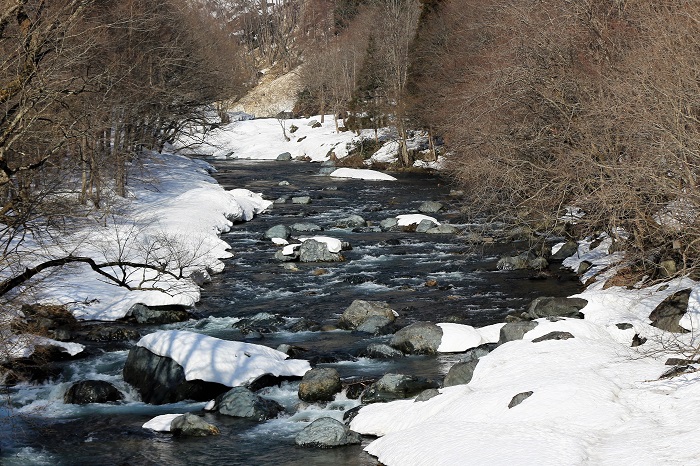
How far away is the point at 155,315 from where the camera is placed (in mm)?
18641

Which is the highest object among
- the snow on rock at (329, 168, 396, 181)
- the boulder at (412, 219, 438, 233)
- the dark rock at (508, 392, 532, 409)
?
the snow on rock at (329, 168, 396, 181)

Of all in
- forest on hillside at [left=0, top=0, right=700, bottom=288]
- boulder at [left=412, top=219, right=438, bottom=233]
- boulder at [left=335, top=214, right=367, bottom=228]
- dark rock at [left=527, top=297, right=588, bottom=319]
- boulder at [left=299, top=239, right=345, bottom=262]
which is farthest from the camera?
boulder at [left=335, top=214, right=367, bottom=228]

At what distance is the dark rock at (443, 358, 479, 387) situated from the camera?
13.5 m

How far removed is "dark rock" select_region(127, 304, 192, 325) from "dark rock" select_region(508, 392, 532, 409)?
9596mm

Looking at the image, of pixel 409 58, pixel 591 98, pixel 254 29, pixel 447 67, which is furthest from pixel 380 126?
pixel 254 29

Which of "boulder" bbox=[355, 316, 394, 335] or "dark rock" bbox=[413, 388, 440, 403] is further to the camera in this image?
"boulder" bbox=[355, 316, 394, 335]

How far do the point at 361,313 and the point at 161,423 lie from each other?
6.51 meters

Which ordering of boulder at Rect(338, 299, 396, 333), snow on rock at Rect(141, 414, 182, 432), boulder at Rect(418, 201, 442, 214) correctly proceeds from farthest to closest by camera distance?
boulder at Rect(418, 201, 442, 214), boulder at Rect(338, 299, 396, 333), snow on rock at Rect(141, 414, 182, 432)

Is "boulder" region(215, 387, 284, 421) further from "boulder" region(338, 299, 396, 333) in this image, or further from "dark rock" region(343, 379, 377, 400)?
"boulder" region(338, 299, 396, 333)

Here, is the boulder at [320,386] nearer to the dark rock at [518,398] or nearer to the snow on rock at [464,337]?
the snow on rock at [464,337]

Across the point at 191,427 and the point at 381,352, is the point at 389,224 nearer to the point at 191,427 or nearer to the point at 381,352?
the point at 381,352

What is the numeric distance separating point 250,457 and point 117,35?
21.5 metres

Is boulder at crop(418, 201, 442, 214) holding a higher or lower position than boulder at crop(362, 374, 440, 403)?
higher

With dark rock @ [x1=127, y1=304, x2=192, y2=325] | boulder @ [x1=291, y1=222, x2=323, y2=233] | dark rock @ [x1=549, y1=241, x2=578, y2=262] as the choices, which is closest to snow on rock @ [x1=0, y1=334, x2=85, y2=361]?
dark rock @ [x1=127, y1=304, x2=192, y2=325]
